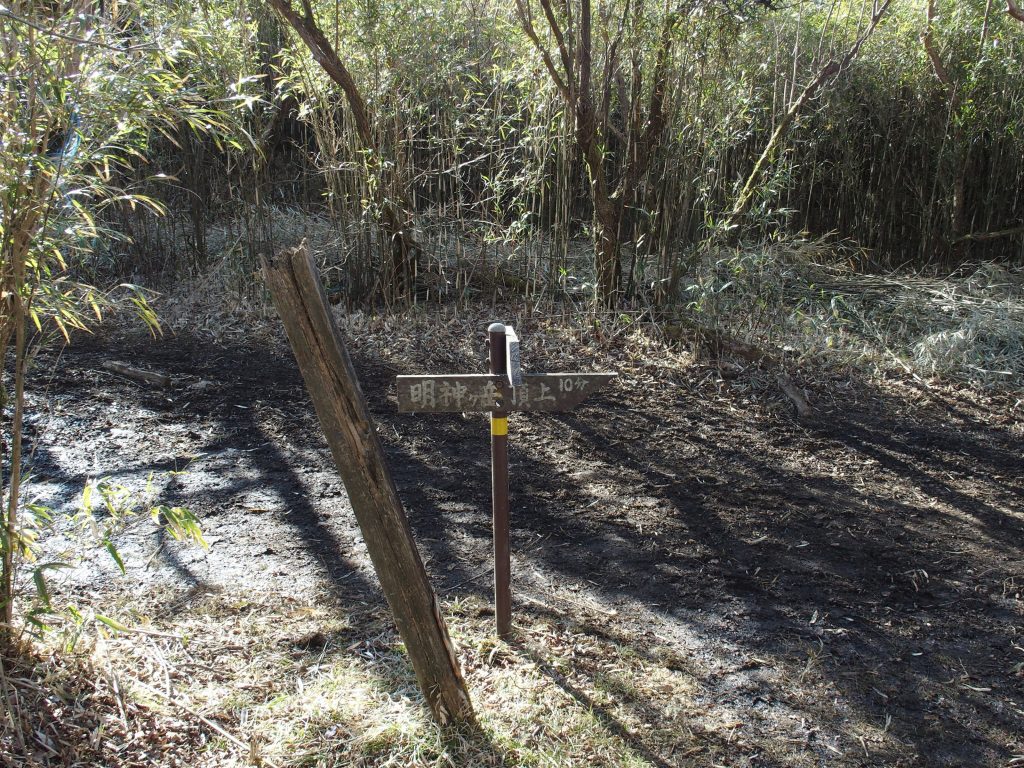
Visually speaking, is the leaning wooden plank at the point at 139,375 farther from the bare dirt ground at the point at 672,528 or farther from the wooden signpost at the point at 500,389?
the wooden signpost at the point at 500,389

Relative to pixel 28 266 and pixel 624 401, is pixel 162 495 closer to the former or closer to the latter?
pixel 28 266

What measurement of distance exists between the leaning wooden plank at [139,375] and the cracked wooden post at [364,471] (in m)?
3.10

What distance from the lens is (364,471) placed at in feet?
5.78

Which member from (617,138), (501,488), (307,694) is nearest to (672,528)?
(501,488)

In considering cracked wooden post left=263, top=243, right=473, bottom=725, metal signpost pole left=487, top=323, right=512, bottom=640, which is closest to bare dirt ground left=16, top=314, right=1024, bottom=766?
metal signpost pole left=487, top=323, right=512, bottom=640

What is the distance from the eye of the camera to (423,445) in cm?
380

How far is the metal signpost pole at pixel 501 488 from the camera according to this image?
7.06 feet

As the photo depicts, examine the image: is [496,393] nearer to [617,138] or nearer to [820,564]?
[820,564]

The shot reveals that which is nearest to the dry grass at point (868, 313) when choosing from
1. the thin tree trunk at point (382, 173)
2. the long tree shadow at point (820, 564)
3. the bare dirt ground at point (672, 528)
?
the bare dirt ground at point (672, 528)

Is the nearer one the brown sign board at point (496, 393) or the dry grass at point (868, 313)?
the brown sign board at point (496, 393)

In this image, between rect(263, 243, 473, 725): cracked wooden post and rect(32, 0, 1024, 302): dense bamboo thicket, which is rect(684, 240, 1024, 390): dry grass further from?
rect(263, 243, 473, 725): cracked wooden post

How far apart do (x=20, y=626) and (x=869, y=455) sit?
3.26 m

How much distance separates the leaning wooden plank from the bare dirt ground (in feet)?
0.22

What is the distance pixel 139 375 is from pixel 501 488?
121 inches
